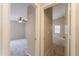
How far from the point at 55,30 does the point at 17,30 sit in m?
0.42

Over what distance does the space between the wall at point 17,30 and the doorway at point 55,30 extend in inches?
9.1

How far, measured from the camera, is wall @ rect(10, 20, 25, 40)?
1.33 m

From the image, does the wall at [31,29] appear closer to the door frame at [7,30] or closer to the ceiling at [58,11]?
the door frame at [7,30]

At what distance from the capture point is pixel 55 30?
137 centimetres

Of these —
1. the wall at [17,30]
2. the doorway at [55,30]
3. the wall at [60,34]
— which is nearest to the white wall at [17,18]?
the wall at [17,30]

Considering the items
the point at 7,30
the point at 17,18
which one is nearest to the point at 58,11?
the point at 17,18

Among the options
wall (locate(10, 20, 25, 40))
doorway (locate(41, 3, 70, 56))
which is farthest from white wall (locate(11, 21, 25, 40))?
doorway (locate(41, 3, 70, 56))

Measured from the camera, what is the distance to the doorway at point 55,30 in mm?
1344

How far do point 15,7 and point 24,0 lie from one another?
0.17m

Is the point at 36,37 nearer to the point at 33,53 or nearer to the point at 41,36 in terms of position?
the point at 41,36

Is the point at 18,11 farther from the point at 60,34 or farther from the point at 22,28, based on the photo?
the point at 60,34

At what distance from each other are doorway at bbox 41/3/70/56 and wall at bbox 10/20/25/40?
23 cm

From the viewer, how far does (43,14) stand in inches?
54.3

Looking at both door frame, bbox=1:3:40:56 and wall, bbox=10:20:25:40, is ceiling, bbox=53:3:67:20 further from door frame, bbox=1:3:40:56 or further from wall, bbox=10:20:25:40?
wall, bbox=10:20:25:40
